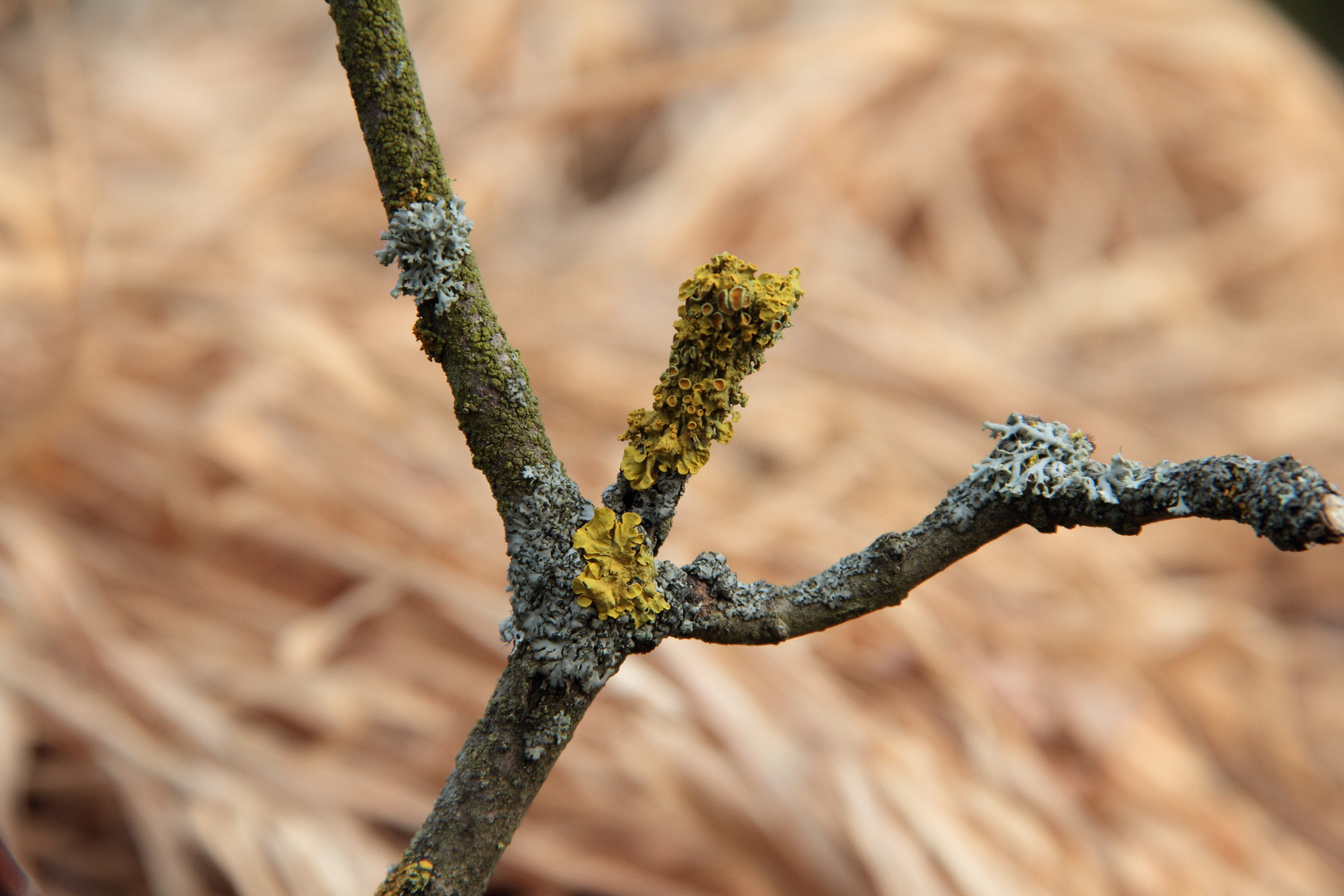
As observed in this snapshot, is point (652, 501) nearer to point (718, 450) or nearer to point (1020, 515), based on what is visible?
point (1020, 515)

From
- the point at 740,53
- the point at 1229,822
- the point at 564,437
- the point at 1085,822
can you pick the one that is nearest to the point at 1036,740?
the point at 1085,822

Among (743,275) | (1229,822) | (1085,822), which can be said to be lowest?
(743,275)

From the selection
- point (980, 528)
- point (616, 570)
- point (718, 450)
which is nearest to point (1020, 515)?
point (980, 528)

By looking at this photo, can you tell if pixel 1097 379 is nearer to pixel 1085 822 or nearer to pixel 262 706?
pixel 1085 822

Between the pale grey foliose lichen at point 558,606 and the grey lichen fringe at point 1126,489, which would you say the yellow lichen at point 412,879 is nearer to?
the pale grey foliose lichen at point 558,606

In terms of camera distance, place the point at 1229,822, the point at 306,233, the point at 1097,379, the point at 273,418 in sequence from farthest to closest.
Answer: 1. the point at 1097,379
2. the point at 306,233
3. the point at 273,418
4. the point at 1229,822

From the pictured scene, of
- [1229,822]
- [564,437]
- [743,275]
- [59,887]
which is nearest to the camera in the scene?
[743,275]
